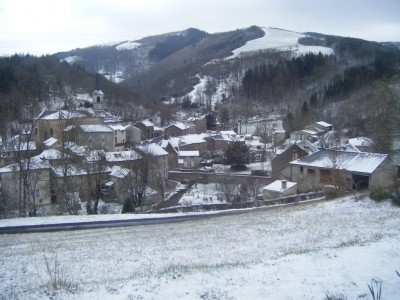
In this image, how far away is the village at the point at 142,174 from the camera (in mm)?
25828

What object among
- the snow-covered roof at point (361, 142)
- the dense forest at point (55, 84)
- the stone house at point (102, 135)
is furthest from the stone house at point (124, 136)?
the snow-covered roof at point (361, 142)

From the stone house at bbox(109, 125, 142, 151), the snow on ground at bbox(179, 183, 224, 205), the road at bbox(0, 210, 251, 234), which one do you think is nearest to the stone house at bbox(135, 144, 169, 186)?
the snow on ground at bbox(179, 183, 224, 205)

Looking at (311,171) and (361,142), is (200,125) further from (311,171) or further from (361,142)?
(311,171)

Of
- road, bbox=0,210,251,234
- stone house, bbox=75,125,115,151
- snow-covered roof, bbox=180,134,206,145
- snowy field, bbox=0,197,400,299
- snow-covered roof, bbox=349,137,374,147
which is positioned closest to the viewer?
snowy field, bbox=0,197,400,299

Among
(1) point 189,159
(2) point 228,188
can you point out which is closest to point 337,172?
(2) point 228,188

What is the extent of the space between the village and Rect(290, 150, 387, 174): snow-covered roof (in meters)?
0.07

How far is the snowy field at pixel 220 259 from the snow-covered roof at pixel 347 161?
14173mm

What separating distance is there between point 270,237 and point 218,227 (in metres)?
3.12

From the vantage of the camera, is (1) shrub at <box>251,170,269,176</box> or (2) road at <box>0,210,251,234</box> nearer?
(2) road at <box>0,210,251,234</box>

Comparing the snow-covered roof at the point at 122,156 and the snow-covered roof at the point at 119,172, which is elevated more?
the snow-covered roof at the point at 122,156

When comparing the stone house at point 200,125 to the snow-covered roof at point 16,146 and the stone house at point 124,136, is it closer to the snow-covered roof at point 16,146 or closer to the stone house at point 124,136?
the stone house at point 124,136

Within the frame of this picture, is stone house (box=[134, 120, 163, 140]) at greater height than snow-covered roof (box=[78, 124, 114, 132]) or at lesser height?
lesser

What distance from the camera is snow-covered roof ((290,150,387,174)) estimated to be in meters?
29.8

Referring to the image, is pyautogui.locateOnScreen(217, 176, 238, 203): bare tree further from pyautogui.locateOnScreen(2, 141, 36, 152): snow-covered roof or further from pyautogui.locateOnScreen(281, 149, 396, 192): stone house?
pyautogui.locateOnScreen(2, 141, 36, 152): snow-covered roof
